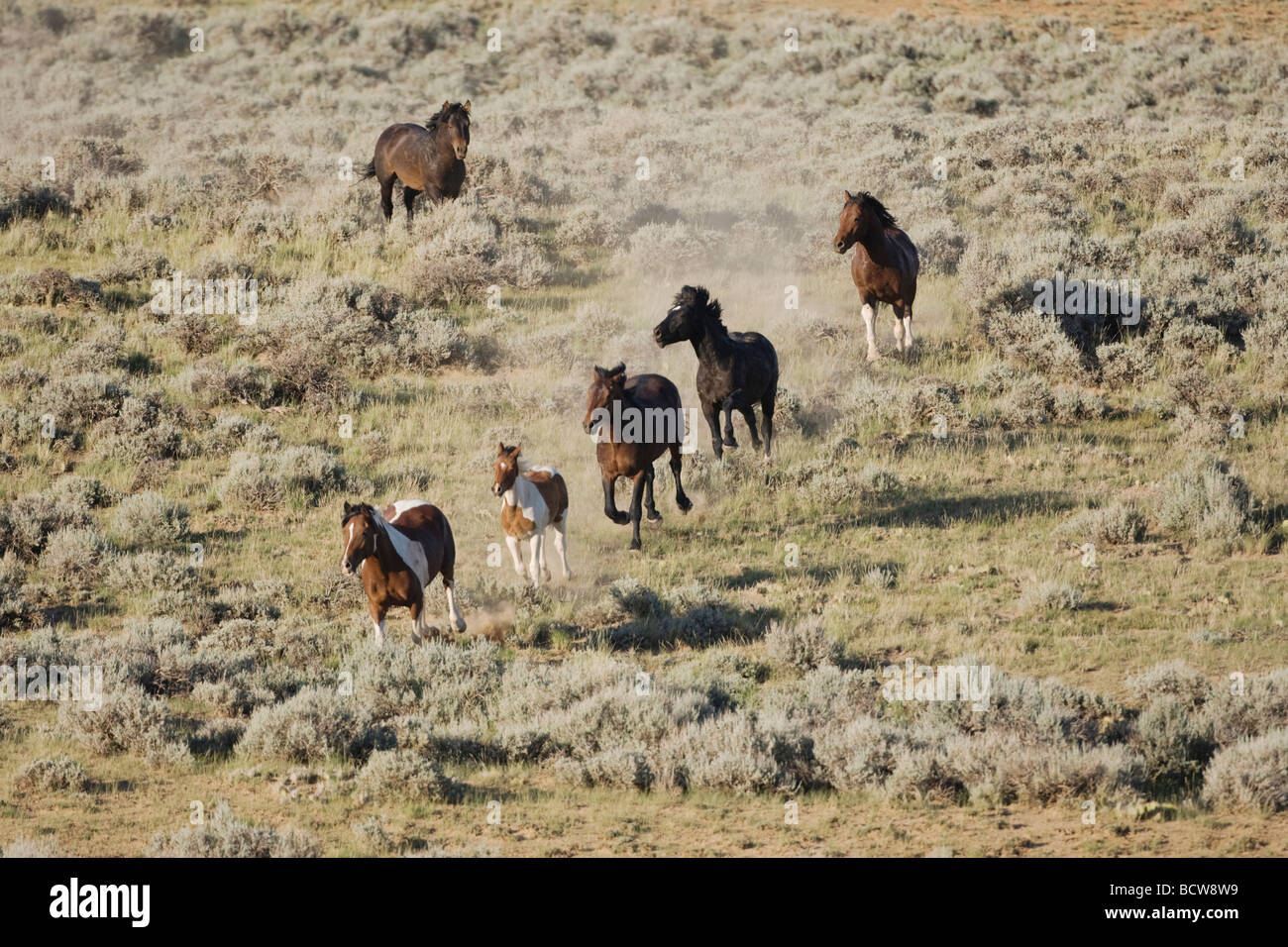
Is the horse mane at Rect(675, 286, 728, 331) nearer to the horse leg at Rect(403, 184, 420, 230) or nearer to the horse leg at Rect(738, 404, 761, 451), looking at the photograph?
the horse leg at Rect(738, 404, 761, 451)

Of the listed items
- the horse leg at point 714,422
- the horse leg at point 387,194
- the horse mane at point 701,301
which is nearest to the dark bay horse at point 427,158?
the horse leg at point 387,194

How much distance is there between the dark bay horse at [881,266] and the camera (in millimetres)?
17906

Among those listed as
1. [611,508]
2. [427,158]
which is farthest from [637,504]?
[427,158]

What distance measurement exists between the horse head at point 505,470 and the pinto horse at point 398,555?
611mm

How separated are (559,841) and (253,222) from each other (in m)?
17.3

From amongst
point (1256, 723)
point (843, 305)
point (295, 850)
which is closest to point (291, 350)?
point (843, 305)

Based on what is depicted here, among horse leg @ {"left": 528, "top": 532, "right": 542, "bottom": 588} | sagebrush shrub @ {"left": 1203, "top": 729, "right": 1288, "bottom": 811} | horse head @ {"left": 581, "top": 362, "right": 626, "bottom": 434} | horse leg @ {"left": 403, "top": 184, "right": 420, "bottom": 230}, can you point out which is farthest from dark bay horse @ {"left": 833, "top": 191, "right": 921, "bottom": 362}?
sagebrush shrub @ {"left": 1203, "top": 729, "right": 1288, "bottom": 811}

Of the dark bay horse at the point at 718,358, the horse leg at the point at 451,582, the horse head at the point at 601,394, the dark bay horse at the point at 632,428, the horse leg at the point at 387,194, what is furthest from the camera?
the horse leg at the point at 387,194

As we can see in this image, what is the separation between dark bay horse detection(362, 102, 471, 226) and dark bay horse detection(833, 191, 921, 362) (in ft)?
23.7

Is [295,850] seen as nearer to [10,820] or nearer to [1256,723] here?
[10,820]

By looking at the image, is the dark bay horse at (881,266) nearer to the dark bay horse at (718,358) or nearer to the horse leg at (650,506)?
the dark bay horse at (718,358)

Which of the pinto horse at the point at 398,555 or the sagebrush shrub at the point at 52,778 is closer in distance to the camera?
the sagebrush shrub at the point at 52,778

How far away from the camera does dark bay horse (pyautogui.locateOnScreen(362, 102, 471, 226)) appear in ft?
73.5

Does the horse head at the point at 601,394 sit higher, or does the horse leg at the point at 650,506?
the horse head at the point at 601,394
